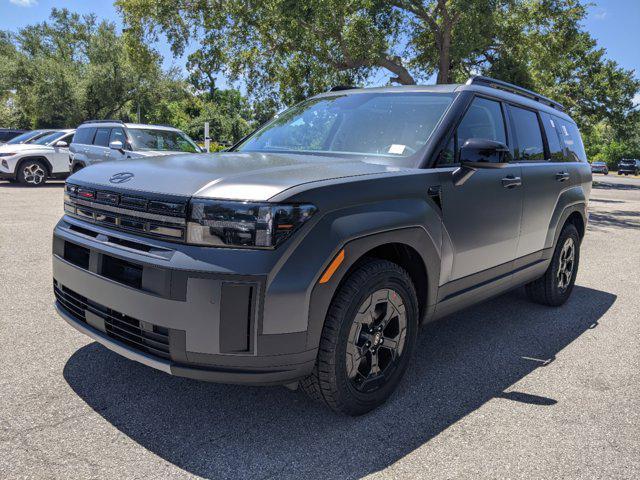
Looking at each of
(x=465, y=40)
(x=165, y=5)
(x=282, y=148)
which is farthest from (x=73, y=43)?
(x=282, y=148)

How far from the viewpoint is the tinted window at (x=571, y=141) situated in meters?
5.17

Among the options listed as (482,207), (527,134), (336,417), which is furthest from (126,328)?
(527,134)

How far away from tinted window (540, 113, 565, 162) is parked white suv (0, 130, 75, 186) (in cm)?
1428

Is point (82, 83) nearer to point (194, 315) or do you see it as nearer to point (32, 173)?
point (32, 173)

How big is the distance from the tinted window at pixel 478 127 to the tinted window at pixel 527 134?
26 centimetres

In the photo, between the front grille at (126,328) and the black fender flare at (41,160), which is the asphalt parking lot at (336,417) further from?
the black fender flare at (41,160)

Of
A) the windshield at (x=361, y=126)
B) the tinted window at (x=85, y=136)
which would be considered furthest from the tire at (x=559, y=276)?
the tinted window at (x=85, y=136)

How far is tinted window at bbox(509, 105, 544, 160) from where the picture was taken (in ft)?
14.0

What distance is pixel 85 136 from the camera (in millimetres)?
13383

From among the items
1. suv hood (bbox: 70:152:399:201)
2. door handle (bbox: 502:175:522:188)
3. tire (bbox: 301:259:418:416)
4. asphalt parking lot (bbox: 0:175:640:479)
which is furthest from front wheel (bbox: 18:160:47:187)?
tire (bbox: 301:259:418:416)

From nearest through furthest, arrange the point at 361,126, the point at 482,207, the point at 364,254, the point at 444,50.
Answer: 1. the point at 364,254
2. the point at 482,207
3. the point at 361,126
4. the point at 444,50

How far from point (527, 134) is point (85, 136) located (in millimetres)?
11887

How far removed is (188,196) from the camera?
2.40m

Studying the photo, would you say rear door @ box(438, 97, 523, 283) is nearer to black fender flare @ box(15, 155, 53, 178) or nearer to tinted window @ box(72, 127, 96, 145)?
tinted window @ box(72, 127, 96, 145)
